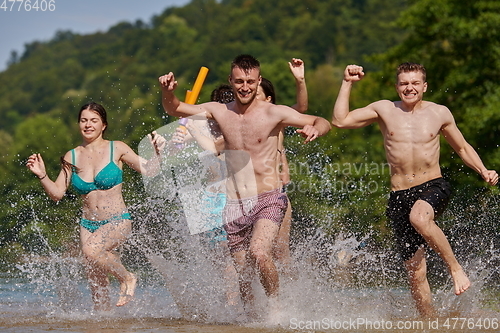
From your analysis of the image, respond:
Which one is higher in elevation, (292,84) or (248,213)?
(248,213)

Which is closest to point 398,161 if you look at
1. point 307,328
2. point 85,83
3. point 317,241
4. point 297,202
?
point 317,241

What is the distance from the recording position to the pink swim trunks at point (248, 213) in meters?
7.22

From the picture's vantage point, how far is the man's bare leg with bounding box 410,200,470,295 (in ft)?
23.5

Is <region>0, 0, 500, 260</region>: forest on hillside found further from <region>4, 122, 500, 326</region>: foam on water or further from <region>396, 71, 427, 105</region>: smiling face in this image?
<region>396, 71, 427, 105</region>: smiling face

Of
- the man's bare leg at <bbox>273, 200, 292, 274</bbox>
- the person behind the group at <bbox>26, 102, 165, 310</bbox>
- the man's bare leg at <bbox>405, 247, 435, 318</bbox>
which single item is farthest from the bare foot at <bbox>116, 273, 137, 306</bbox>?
the man's bare leg at <bbox>405, 247, 435, 318</bbox>

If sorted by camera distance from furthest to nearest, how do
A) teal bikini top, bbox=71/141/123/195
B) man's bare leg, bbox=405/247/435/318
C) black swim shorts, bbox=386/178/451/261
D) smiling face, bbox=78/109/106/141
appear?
smiling face, bbox=78/109/106/141 → teal bikini top, bbox=71/141/123/195 → man's bare leg, bbox=405/247/435/318 → black swim shorts, bbox=386/178/451/261

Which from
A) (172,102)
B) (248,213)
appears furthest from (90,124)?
(248,213)

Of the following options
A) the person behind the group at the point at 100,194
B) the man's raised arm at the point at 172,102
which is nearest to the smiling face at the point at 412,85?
the man's raised arm at the point at 172,102

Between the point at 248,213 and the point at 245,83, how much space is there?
1088mm

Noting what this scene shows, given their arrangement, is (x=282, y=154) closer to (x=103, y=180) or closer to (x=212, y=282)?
(x=212, y=282)

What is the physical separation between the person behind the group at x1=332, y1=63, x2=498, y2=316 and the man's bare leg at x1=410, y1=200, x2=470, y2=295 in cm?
11

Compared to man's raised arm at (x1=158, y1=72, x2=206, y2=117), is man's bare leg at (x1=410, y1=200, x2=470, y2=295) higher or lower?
lower

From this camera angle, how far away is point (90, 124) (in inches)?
324

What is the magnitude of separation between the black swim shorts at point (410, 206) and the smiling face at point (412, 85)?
73 centimetres
